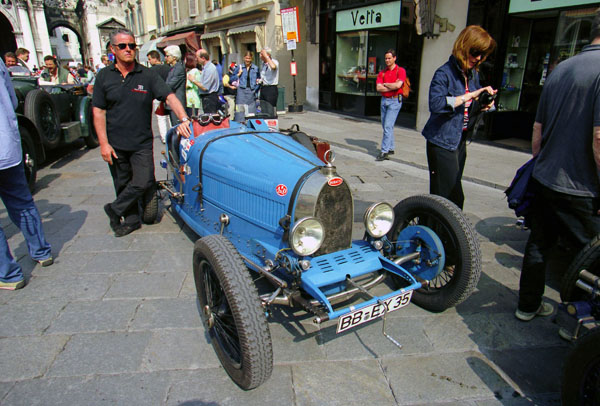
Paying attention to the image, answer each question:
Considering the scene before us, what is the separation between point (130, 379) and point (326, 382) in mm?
1088

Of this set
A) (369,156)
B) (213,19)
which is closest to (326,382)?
(369,156)

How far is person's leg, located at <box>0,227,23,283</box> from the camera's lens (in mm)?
2857

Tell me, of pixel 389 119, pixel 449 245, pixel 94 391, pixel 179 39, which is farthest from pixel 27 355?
pixel 179 39

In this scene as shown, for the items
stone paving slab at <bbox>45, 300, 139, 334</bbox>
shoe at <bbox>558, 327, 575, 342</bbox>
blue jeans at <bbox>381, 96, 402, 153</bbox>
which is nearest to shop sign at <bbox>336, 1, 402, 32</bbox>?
blue jeans at <bbox>381, 96, 402, 153</bbox>

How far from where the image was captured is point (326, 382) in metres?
2.09

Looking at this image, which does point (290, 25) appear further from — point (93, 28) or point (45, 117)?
point (93, 28)

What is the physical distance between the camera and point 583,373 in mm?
1614

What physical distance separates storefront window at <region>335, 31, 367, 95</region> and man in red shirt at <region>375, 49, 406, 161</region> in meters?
4.92

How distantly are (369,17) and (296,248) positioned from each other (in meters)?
10.6

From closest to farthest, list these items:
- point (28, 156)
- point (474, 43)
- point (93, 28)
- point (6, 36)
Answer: point (474, 43) → point (28, 156) → point (6, 36) → point (93, 28)

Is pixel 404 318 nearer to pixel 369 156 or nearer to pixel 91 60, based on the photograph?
pixel 369 156

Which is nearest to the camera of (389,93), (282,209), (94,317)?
(282,209)

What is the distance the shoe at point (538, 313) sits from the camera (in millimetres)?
2615

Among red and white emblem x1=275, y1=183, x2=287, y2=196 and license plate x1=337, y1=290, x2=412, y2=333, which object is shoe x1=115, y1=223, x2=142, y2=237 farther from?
license plate x1=337, y1=290, x2=412, y2=333
